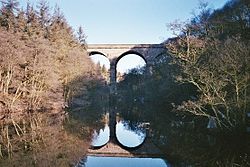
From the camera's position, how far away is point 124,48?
72312 mm

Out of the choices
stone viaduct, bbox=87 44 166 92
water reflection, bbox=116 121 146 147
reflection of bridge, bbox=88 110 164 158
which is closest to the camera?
reflection of bridge, bbox=88 110 164 158

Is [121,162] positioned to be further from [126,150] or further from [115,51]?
[115,51]

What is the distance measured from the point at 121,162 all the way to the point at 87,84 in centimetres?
3613

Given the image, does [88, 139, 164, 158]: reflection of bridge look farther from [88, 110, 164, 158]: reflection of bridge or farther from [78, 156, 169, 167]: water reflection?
[78, 156, 169, 167]: water reflection

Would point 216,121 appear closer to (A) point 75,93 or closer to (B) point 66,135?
→ (B) point 66,135

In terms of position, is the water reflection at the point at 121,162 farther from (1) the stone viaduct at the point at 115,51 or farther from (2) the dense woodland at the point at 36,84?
(1) the stone viaduct at the point at 115,51

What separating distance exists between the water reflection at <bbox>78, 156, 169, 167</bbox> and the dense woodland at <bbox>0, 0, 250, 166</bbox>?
0.62 metres

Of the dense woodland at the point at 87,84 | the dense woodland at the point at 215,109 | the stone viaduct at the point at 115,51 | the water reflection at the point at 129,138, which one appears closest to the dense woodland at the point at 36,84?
the dense woodland at the point at 87,84

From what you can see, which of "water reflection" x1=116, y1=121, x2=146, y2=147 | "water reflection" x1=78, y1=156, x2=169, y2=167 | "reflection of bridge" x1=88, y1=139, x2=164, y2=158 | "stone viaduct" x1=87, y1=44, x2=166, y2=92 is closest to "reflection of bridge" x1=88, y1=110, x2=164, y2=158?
"reflection of bridge" x1=88, y1=139, x2=164, y2=158

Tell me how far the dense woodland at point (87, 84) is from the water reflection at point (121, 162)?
0.62 metres

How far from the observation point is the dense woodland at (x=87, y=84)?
15633 millimetres

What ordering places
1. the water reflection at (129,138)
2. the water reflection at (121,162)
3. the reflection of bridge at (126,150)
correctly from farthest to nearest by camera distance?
the water reflection at (129,138), the reflection of bridge at (126,150), the water reflection at (121,162)

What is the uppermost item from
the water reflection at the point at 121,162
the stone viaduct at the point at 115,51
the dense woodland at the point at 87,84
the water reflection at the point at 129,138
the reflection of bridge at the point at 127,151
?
the stone viaduct at the point at 115,51

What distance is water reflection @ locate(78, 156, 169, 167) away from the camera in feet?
42.8
